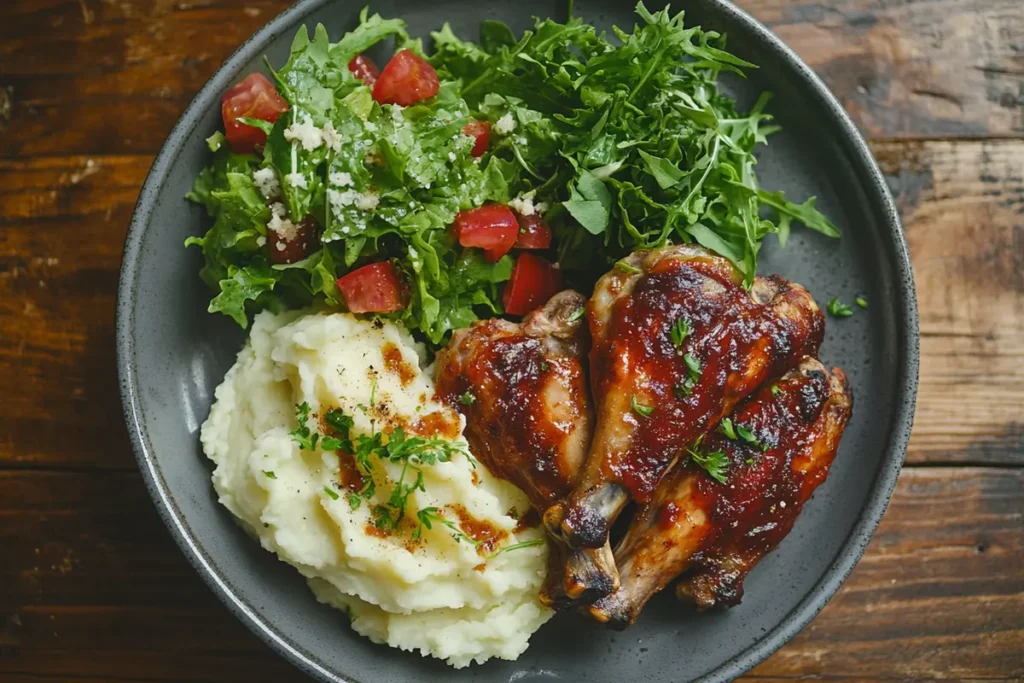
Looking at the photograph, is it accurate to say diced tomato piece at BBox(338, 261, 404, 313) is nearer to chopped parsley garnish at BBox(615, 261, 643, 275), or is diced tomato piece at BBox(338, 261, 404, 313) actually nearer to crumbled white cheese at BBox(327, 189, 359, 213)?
crumbled white cheese at BBox(327, 189, 359, 213)

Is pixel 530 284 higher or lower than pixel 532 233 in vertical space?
lower

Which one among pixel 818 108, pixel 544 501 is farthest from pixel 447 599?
pixel 818 108

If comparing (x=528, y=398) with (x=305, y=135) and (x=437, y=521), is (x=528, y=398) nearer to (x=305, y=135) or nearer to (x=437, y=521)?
(x=437, y=521)

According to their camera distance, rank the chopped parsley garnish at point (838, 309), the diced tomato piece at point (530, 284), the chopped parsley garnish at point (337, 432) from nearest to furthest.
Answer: the chopped parsley garnish at point (337, 432) < the diced tomato piece at point (530, 284) < the chopped parsley garnish at point (838, 309)

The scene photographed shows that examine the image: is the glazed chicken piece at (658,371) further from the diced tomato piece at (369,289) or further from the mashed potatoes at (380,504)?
the diced tomato piece at (369,289)

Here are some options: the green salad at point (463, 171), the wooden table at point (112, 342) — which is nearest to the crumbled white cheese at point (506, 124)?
the green salad at point (463, 171)

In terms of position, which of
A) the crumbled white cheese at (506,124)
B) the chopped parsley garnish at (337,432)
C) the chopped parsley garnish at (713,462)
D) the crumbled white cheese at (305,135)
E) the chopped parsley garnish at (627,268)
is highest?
the crumbled white cheese at (305,135)

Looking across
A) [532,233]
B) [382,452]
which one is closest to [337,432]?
[382,452]
